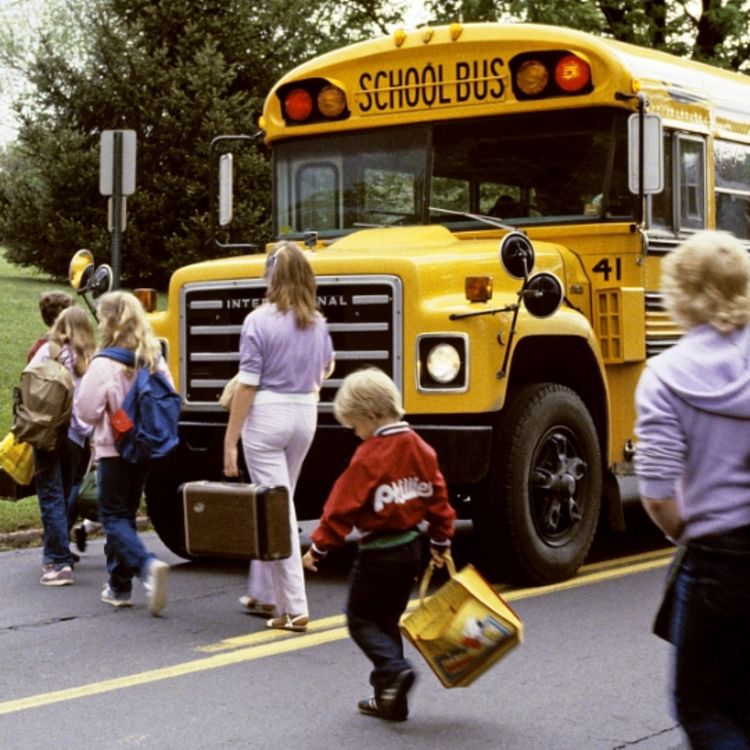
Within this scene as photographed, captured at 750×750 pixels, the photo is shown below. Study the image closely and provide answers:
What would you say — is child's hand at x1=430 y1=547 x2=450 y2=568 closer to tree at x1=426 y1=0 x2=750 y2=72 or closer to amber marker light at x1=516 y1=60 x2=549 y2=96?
amber marker light at x1=516 y1=60 x2=549 y2=96

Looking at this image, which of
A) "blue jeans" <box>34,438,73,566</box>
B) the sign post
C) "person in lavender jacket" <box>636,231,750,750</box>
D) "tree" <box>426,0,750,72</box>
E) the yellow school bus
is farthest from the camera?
"tree" <box>426,0,750,72</box>

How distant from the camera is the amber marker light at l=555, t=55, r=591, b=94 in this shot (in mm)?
8461

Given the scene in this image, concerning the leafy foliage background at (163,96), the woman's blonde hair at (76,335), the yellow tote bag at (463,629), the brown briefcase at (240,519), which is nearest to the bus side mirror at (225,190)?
the woman's blonde hair at (76,335)

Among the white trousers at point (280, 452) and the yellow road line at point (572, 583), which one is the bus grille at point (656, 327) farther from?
the white trousers at point (280, 452)

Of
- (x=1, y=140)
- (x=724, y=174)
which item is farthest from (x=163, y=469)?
(x=1, y=140)

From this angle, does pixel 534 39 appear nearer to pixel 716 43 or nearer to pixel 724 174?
pixel 724 174

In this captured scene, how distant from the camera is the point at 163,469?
8336 millimetres

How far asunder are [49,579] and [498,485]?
7.69 feet

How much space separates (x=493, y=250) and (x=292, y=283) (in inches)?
66.0

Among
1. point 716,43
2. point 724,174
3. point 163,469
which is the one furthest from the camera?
point 716,43

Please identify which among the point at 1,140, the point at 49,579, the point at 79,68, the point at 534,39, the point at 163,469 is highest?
the point at 1,140

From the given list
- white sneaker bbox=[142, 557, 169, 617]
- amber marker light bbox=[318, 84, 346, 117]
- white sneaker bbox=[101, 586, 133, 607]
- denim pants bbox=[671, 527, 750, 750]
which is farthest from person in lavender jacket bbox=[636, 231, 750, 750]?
amber marker light bbox=[318, 84, 346, 117]

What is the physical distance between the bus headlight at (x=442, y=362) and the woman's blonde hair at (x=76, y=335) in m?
1.85

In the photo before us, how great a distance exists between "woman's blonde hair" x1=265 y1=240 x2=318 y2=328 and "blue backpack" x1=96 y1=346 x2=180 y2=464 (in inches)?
30.3
